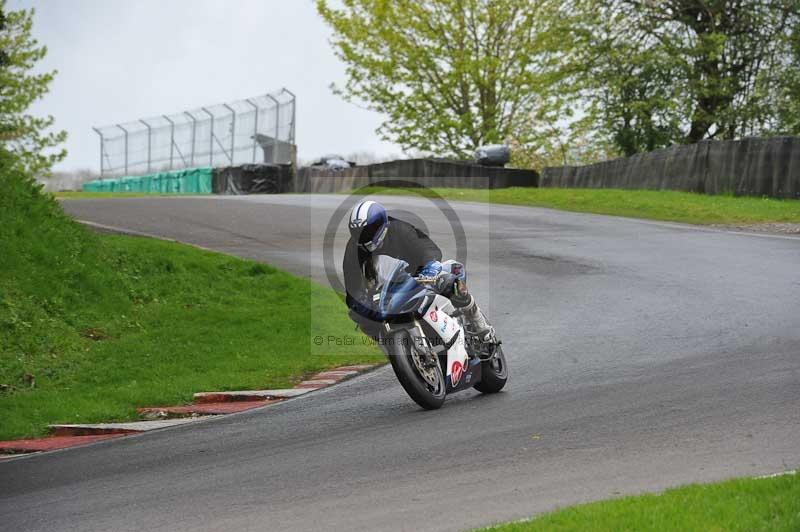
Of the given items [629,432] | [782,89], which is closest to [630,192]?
[782,89]

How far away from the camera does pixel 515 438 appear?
24.8 ft

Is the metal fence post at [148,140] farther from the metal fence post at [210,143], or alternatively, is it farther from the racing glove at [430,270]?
the racing glove at [430,270]

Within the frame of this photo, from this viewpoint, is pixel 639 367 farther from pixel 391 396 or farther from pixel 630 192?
pixel 630 192

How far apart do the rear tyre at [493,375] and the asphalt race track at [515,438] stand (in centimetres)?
22

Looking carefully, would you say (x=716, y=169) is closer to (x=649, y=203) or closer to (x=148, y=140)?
(x=649, y=203)

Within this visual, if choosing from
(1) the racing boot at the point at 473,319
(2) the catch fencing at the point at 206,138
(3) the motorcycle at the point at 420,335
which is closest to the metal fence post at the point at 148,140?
(2) the catch fencing at the point at 206,138

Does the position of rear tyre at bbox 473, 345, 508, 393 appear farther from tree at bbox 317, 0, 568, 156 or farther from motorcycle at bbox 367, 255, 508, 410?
tree at bbox 317, 0, 568, 156

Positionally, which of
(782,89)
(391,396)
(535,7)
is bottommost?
(391,396)

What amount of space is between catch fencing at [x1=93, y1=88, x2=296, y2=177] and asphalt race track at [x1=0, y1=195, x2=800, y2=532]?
95.8 ft

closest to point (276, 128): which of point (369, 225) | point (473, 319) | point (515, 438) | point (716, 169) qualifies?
point (716, 169)

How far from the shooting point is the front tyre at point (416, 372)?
8.72m

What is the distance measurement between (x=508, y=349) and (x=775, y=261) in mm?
6542

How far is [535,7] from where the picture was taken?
54.9m

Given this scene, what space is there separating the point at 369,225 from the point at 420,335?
37.4 inches
